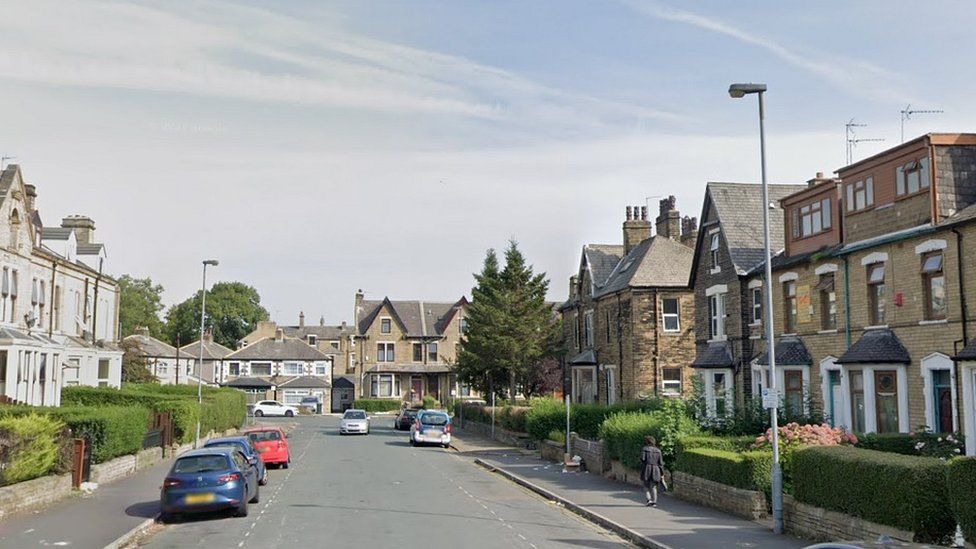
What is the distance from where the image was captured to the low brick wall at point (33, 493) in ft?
59.4

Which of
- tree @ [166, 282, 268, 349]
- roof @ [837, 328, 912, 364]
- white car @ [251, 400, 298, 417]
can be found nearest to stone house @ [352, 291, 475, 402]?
white car @ [251, 400, 298, 417]

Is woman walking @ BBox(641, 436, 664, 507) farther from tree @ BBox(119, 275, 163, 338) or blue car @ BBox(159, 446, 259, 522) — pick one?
tree @ BBox(119, 275, 163, 338)

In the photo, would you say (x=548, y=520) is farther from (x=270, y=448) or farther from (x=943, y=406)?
(x=270, y=448)

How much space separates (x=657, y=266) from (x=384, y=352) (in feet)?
166

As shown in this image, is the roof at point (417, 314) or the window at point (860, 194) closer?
the window at point (860, 194)

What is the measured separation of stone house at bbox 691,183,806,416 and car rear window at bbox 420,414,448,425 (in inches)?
572

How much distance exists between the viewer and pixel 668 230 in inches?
1908

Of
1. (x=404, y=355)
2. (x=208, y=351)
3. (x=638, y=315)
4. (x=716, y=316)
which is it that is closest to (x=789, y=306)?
(x=716, y=316)

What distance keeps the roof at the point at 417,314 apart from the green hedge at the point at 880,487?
75.6 m

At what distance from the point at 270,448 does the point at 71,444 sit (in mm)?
9299

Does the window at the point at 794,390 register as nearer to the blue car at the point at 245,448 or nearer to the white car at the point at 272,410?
the blue car at the point at 245,448

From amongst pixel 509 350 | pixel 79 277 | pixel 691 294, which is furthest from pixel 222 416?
pixel 691 294

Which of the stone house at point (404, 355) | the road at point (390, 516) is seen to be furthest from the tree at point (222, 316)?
the road at point (390, 516)

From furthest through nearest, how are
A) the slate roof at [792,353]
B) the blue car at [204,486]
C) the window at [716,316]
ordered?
the window at [716,316] < the slate roof at [792,353] < the blue car at [204,486]
